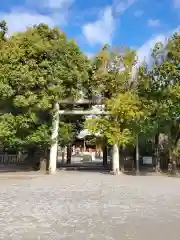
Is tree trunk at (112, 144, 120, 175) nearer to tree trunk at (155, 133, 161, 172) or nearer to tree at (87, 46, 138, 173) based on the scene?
tree at (87, 46, 138, 173)

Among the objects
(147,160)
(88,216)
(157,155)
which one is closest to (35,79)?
(157,155)

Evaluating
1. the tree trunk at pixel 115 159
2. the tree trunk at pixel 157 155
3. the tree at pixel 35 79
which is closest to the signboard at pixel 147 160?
the tree trunk at pixel 157 155

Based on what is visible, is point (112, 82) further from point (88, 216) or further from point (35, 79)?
point (88, 216)

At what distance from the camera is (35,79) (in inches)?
778

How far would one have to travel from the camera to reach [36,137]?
2003 centimetres

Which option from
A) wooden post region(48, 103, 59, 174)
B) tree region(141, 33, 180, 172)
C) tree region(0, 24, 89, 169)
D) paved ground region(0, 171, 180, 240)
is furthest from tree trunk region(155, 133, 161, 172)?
paved ground region(0, 171, 180, 240)

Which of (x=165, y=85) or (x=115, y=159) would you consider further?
(x=115, y=159)

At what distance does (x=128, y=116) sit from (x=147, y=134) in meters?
1.75

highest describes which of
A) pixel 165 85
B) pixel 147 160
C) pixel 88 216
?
pixel 165 85

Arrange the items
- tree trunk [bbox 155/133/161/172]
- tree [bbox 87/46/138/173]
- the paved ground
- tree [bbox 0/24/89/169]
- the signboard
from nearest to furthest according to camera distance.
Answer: the paved ground → tree [bbox 0/24/89/169] → tree [bbox 87/46/138/173] → tree trunk [bbox 155/133/161/172] → the signboard

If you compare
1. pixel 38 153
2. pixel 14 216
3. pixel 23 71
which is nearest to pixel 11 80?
pixel 23 71

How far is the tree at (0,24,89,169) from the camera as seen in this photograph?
63.6ft

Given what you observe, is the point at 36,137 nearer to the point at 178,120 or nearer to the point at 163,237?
the point at 178,120

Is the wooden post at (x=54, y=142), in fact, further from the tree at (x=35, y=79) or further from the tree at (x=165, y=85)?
the tree at (x=165, y=85)
